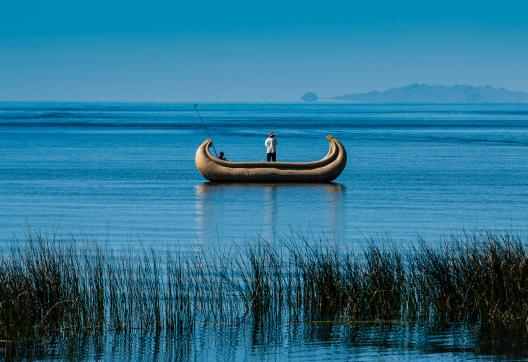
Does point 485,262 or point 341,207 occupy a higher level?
point 341,207

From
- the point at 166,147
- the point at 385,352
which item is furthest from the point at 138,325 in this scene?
the point at 166,147

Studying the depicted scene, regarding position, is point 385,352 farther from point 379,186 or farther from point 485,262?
point 379,186

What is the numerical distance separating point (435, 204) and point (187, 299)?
65.2ft

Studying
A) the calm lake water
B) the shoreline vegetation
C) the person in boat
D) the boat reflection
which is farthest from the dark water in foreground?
the person in boat

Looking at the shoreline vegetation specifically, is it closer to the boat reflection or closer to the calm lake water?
the calm lake water

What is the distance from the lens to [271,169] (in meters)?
37.3

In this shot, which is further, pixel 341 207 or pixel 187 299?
pixel 341 207

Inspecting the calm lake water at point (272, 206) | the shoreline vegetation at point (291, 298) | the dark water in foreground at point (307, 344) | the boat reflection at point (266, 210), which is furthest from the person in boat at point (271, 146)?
the dark water in foreground at point (307, 344)

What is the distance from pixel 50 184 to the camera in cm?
3953

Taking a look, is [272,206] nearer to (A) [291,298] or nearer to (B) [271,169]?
(B) [271,169]

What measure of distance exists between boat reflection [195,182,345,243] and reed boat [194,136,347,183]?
290 millimetres

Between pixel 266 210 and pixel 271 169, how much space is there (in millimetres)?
7121

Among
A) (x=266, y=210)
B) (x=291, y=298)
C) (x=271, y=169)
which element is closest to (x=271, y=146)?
(x=271, y=169)

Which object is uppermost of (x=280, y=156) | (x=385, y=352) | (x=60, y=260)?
(x=280, y=156)
